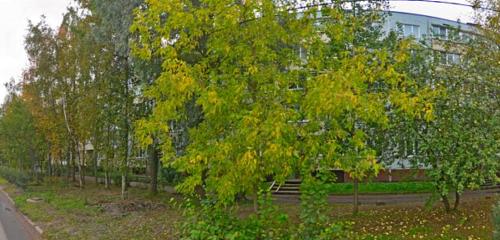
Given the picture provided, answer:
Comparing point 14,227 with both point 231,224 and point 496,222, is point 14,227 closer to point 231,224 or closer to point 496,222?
point 231,224

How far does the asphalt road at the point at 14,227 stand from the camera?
38.4ft

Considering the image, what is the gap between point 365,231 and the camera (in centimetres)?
959

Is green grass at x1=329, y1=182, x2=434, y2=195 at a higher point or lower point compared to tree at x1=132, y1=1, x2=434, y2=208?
lower

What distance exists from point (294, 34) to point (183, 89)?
186 cm

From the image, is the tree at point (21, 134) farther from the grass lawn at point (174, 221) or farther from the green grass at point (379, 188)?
the green grass at point (379, 188)

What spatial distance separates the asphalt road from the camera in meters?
11.7

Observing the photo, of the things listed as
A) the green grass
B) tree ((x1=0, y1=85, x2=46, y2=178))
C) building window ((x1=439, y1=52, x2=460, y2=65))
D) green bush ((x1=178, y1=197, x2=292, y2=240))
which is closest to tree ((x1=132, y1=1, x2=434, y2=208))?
green bush ((x1=178, y1=197, x2=292, y2=240))

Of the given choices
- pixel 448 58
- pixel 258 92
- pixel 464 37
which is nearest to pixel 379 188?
pixel 464 37

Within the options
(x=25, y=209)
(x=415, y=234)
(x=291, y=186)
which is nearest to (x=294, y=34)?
(x=415, y=234)

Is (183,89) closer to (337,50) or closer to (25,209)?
(337,50)

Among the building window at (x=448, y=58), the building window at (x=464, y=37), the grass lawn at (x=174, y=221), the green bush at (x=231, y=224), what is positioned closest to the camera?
the green bush at (x=231, y=224)

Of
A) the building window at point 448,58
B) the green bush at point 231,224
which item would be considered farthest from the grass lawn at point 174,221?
the building window at point 448,58

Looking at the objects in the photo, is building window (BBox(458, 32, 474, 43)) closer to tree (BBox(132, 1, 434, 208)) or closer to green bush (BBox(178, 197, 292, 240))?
tree (BBox(132, 1, 434, 208))

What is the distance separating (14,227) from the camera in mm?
13484
